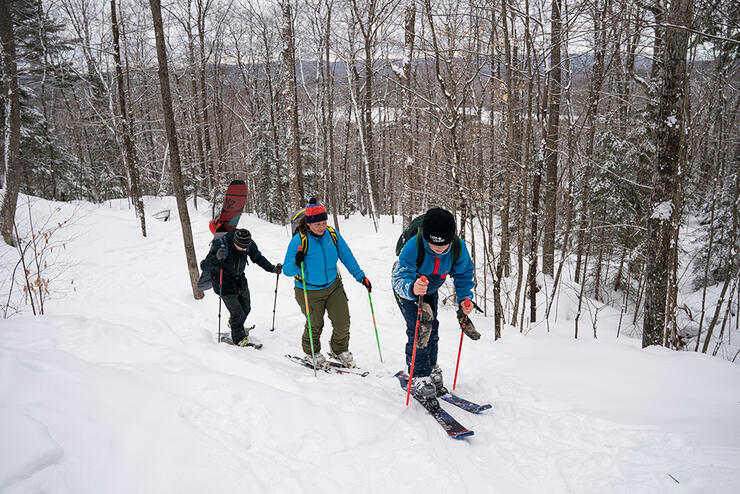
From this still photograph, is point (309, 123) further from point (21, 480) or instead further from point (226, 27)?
point (21, 480)

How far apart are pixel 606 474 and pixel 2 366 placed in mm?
4756

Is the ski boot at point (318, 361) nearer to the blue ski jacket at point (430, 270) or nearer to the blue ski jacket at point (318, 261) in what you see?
the blue ski jacket at point (318, 261)

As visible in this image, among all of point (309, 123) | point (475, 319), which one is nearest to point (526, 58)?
point (475, 319)

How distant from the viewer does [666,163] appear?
490cm

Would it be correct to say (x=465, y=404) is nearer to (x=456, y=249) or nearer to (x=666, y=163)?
(x=456, y=249)

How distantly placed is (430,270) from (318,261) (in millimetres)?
1580

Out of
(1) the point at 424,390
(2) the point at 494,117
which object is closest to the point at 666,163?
(1) the point at 424,390

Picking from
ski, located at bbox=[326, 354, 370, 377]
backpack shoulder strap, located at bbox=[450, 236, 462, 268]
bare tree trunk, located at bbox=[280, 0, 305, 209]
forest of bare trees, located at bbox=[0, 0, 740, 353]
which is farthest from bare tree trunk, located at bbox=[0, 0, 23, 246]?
backpack shoulder strap, located at bbox=[450, 236, 462, 268]

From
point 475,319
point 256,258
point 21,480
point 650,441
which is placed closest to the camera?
point 21,480

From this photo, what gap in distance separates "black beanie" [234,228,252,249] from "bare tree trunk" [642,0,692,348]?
20.1 feet

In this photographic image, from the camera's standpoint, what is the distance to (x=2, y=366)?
263cm

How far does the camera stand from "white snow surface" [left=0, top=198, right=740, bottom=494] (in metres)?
2.13

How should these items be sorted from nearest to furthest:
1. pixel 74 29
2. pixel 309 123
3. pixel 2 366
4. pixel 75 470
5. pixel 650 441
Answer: pixel 75 470, pixel 2 366, pixel 650 441, pixel 74 29, pixel 309 123

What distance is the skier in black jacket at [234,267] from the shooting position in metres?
5.29
